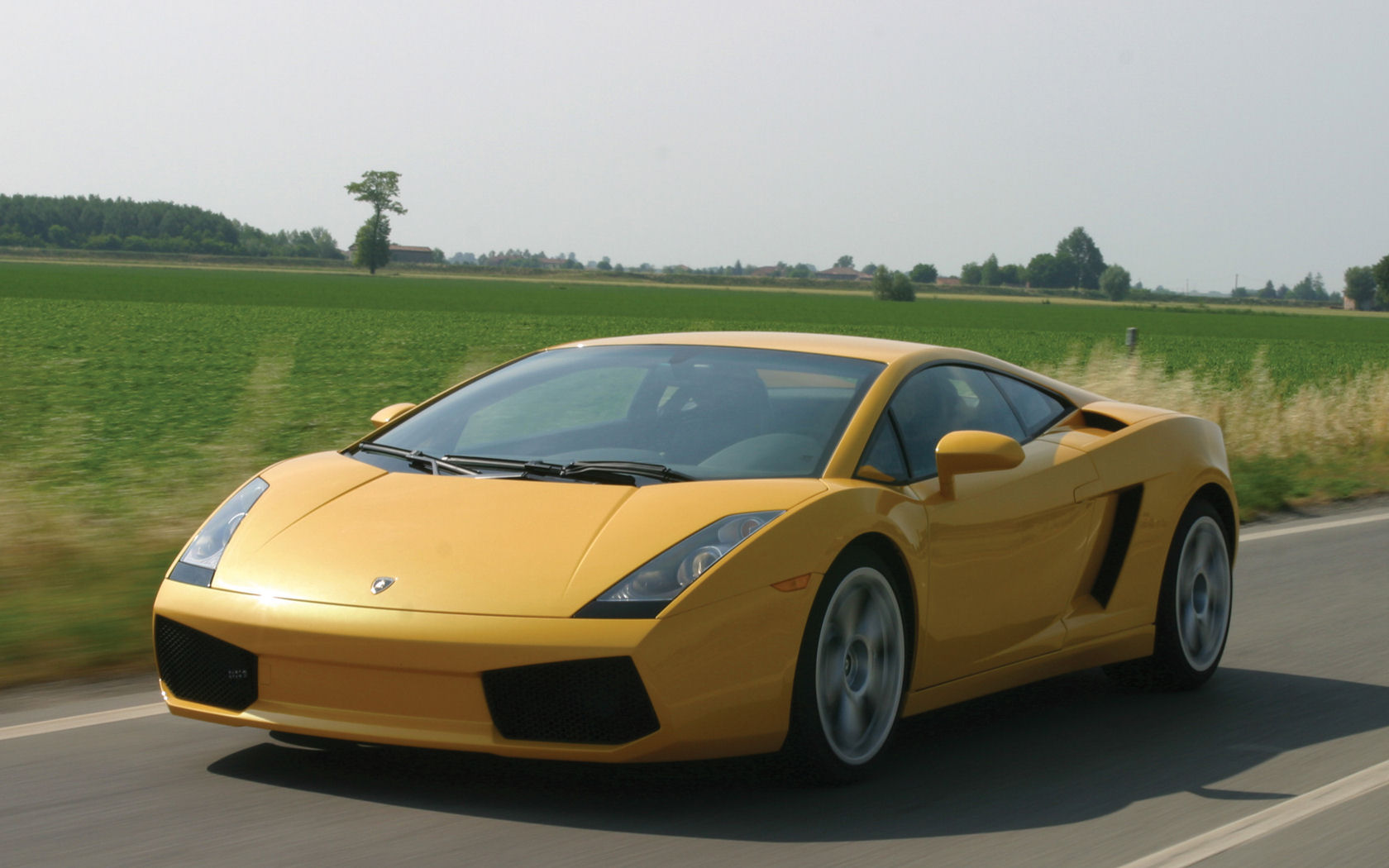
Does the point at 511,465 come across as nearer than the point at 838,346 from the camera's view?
Yes

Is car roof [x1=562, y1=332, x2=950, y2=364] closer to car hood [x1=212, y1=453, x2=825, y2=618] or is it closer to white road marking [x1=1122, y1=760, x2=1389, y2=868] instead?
car hood [x1=212, y1=453, x2=825, y2=618]

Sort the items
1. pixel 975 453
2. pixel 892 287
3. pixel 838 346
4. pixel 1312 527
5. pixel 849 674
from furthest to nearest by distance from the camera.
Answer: pixel 892 287, pixel 1312 527, pixel 838 346, pixel 975 453, pixel 849 674

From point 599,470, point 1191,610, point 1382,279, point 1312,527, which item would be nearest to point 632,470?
point 599,470

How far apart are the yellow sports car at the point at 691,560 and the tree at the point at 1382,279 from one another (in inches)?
6050

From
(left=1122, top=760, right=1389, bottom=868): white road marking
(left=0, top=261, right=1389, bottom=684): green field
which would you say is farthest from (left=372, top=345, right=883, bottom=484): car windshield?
(left=0, top=261, right=1389, bottom=684): green field

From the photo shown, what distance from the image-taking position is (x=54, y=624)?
577cm

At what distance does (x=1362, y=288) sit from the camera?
557 feet

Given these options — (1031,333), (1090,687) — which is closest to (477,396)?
(1090,687)

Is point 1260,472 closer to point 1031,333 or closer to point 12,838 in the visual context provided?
point 12,838

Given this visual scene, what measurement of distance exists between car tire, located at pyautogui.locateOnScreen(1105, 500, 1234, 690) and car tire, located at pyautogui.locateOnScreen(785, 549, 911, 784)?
163 cm

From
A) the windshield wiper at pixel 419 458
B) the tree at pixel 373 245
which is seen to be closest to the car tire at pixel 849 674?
the windshield wiper at pixel 419 458

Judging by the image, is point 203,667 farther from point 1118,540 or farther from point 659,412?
point 1118,540

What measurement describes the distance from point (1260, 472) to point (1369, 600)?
524 centimetres

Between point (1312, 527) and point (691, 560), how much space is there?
744 cm
